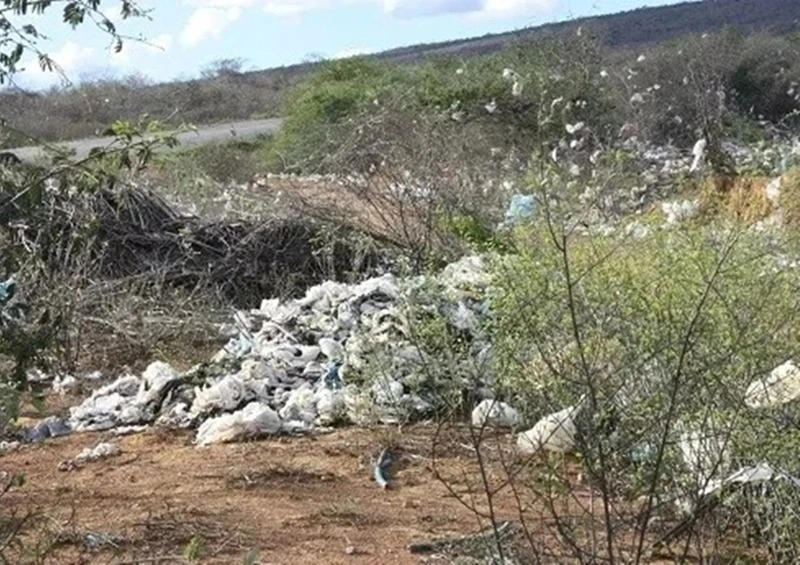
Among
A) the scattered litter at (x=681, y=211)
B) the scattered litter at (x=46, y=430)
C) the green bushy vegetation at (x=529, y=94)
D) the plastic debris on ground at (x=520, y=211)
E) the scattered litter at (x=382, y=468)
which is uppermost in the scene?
the green bushy vegetation at (x=529, y=94)

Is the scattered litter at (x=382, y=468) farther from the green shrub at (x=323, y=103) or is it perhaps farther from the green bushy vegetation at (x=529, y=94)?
the green shrub at (x=323, y=103)

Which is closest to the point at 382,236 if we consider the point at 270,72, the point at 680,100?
the point at 680,100

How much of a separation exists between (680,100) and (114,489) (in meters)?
13.6

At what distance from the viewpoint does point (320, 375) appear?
730cm

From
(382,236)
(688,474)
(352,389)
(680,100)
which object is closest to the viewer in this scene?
(688,474)

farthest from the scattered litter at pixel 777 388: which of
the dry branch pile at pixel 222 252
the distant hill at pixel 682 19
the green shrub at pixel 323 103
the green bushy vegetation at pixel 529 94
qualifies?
the distant hill at pixel 682 19

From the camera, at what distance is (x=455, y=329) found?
271 inches

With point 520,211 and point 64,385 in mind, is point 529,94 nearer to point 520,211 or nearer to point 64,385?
point 520,211

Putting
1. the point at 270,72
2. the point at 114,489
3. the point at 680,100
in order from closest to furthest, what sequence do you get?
1. the point at 114,489
2. the point at 680,100
3. the point at 270,72

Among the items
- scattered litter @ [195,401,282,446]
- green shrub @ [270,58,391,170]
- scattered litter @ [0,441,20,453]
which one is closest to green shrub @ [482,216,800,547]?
scattered litter @ [195,401,282,446]

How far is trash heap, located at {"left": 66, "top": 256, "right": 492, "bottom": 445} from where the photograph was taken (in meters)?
6.60

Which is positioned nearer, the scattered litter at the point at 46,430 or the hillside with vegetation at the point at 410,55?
the scattered litter at the point at 46,430

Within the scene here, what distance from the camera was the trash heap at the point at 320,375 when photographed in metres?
6.60

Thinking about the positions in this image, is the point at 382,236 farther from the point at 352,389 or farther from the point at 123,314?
the point at 352,389
